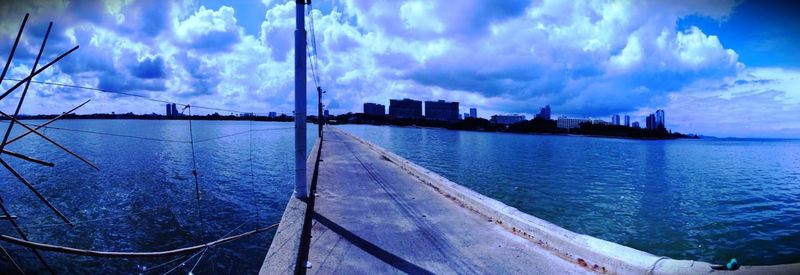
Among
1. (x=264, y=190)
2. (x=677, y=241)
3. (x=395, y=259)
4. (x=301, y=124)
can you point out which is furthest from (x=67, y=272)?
(x=677, y=241)

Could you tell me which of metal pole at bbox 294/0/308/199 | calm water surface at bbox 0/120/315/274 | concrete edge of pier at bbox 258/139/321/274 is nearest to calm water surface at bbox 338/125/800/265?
metal pole at bbox 294/0/308/199

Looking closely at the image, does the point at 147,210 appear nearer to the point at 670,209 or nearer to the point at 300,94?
the point at 300,94

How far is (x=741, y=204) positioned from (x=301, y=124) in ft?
59.2

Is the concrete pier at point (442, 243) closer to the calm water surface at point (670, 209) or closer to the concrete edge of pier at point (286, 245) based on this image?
the concrete edge of pier at point (286, 245)

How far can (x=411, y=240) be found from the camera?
5.81 metres

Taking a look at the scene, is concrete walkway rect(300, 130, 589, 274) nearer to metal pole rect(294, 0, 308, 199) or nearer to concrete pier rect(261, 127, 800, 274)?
concrete pier rect(261, 127, 800, 274)

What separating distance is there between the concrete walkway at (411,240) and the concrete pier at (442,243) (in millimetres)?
14

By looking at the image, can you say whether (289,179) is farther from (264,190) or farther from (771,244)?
(771,244)

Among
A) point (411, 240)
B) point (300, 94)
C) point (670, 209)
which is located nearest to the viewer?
point (411, 240)

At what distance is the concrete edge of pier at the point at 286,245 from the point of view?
443 centimetres

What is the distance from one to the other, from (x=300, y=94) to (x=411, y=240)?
398 cm

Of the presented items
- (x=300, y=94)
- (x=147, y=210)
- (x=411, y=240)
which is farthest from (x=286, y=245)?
(x=147, y=210)

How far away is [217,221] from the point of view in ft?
30.6

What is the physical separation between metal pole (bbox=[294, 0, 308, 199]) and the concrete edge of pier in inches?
39.7
